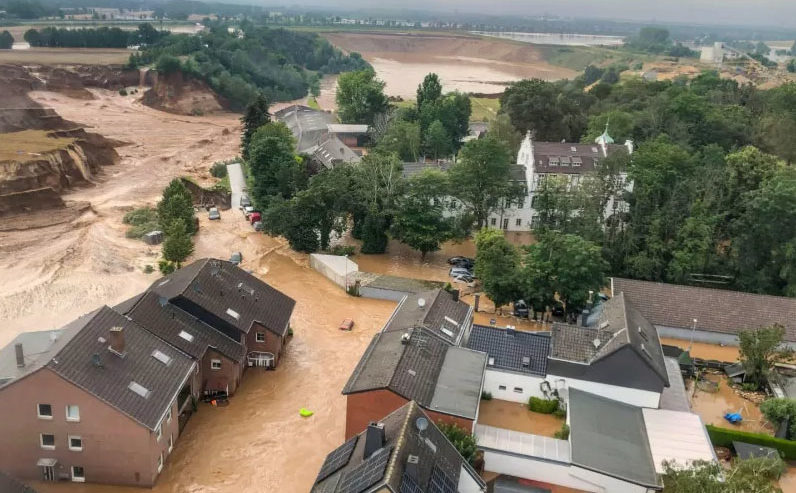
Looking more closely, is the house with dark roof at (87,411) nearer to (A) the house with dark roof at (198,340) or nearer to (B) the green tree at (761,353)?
(A) the house with dark roof at (198,340)

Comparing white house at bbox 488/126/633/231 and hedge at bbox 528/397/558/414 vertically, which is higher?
white house at bbox 488/126/633/231

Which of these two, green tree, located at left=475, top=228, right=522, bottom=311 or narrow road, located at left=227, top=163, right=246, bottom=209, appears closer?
green tree, located at left=475, top=228, right=522, bottom=311

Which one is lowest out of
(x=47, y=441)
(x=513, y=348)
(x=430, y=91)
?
(x=47, y=441)

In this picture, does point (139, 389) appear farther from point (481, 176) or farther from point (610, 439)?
point (481, 176)

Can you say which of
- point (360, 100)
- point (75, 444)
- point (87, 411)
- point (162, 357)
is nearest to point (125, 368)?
point (162, 357)

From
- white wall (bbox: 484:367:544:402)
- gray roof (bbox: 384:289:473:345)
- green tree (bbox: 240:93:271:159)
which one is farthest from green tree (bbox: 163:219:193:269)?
green tree (bbox: 240:93:271:159)

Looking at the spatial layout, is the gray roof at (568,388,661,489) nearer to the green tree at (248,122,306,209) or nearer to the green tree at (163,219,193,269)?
the green tree at (163,219,193,269)

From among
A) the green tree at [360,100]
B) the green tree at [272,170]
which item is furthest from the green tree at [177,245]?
the green tree at [360,100]
